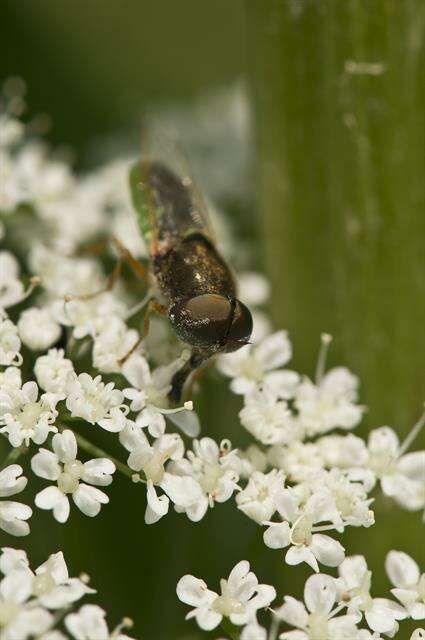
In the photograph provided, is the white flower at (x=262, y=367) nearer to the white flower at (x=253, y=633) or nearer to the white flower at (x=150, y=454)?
the white flower at (x=150, y=454)

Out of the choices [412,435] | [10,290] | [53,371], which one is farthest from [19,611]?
[412,435]

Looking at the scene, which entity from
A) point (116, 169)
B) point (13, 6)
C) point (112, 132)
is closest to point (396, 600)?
point (116, 169)

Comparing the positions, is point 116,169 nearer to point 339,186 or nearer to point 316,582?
point 339,186

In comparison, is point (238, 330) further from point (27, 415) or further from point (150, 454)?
point (27, 415)

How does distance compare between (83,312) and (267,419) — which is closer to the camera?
(267,419)

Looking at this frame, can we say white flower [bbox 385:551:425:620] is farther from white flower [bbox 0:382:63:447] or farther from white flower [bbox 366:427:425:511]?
white flower [bbox 0:382:63:447]

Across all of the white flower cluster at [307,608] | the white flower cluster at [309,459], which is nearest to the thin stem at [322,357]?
the white flower cluster at [309,459]

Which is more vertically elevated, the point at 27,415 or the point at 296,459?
the point at 27,415
